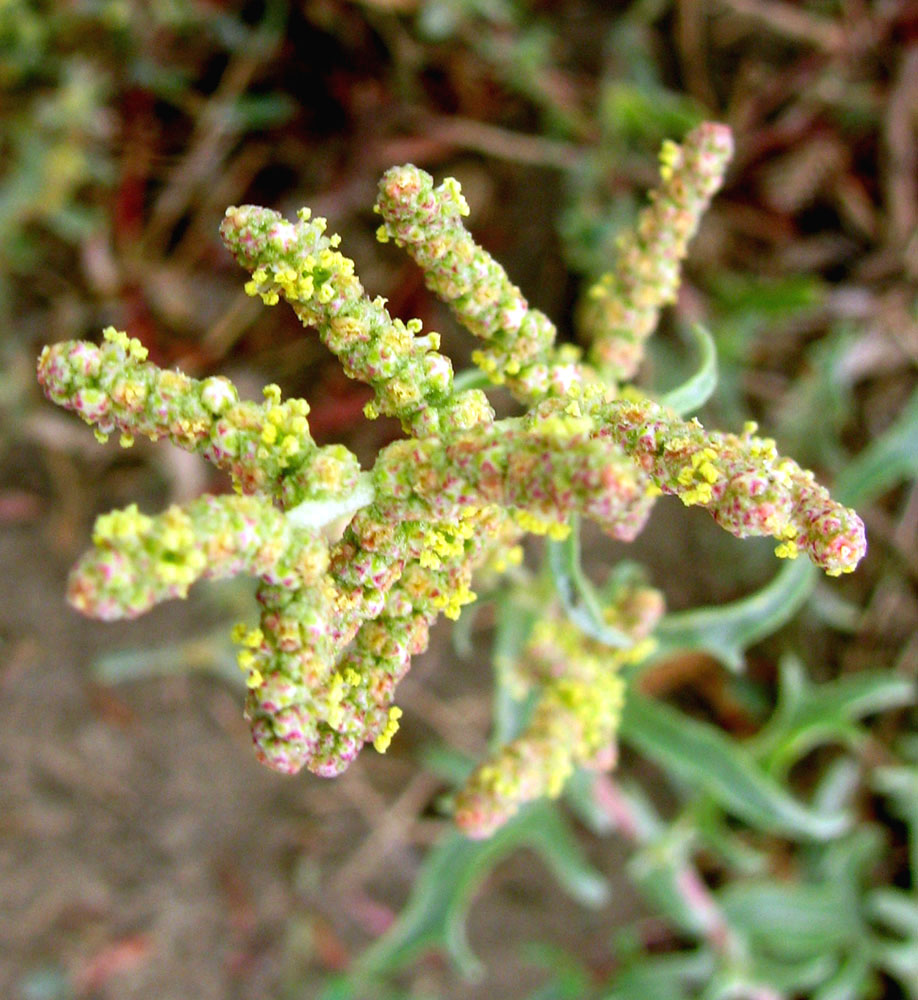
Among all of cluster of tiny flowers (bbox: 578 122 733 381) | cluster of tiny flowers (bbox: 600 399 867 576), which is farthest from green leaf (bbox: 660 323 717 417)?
cluster of tiny flowers (bbox: 600 399 867 576)

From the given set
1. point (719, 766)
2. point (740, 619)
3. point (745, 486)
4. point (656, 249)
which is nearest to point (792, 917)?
point (719, 766)

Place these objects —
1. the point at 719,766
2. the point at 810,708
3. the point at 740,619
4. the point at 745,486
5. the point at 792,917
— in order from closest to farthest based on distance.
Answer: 1. the point at 745,486
2. the point at 740,619
3. the point at 719,766
4. the point at 810,708
5. the point at 792,917

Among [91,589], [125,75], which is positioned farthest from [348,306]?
[125,75]

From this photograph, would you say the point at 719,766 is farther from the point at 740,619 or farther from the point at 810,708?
the point at 740,619

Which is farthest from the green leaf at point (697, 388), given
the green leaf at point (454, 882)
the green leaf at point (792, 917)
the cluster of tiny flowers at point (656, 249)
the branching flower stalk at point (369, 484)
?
the green leaf at point (792, 917)

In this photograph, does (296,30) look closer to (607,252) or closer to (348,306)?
(607,252)

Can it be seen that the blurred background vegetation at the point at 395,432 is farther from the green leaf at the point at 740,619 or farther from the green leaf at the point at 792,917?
the green leaf at the point at 740,619
